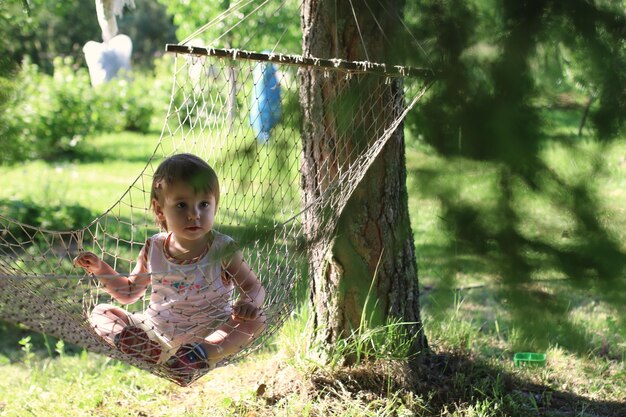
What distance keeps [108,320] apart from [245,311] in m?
0.41

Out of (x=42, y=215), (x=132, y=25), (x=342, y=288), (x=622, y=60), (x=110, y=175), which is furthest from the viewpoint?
(x=132, y=25)

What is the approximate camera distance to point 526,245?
3.85 feet

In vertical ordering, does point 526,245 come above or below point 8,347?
above

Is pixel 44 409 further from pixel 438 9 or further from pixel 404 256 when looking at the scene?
pixel 438 9

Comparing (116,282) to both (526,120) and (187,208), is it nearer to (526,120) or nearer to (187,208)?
(187,208)

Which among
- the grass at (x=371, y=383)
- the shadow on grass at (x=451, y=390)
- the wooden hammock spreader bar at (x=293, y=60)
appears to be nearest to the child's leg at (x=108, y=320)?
the grass at (x=371, y=383)

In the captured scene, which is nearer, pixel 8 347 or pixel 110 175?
pixel 8 347

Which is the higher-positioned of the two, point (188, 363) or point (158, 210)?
point (158, 210)

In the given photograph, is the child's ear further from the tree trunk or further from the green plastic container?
the green plastic container

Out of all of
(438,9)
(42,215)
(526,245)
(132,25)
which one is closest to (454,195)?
(526,245)

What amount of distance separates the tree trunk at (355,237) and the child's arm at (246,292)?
17 centimetres

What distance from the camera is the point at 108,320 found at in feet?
7.70

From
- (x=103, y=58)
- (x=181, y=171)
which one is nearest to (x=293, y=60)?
(x=181, y=171)

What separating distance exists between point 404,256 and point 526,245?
150 centimetres
